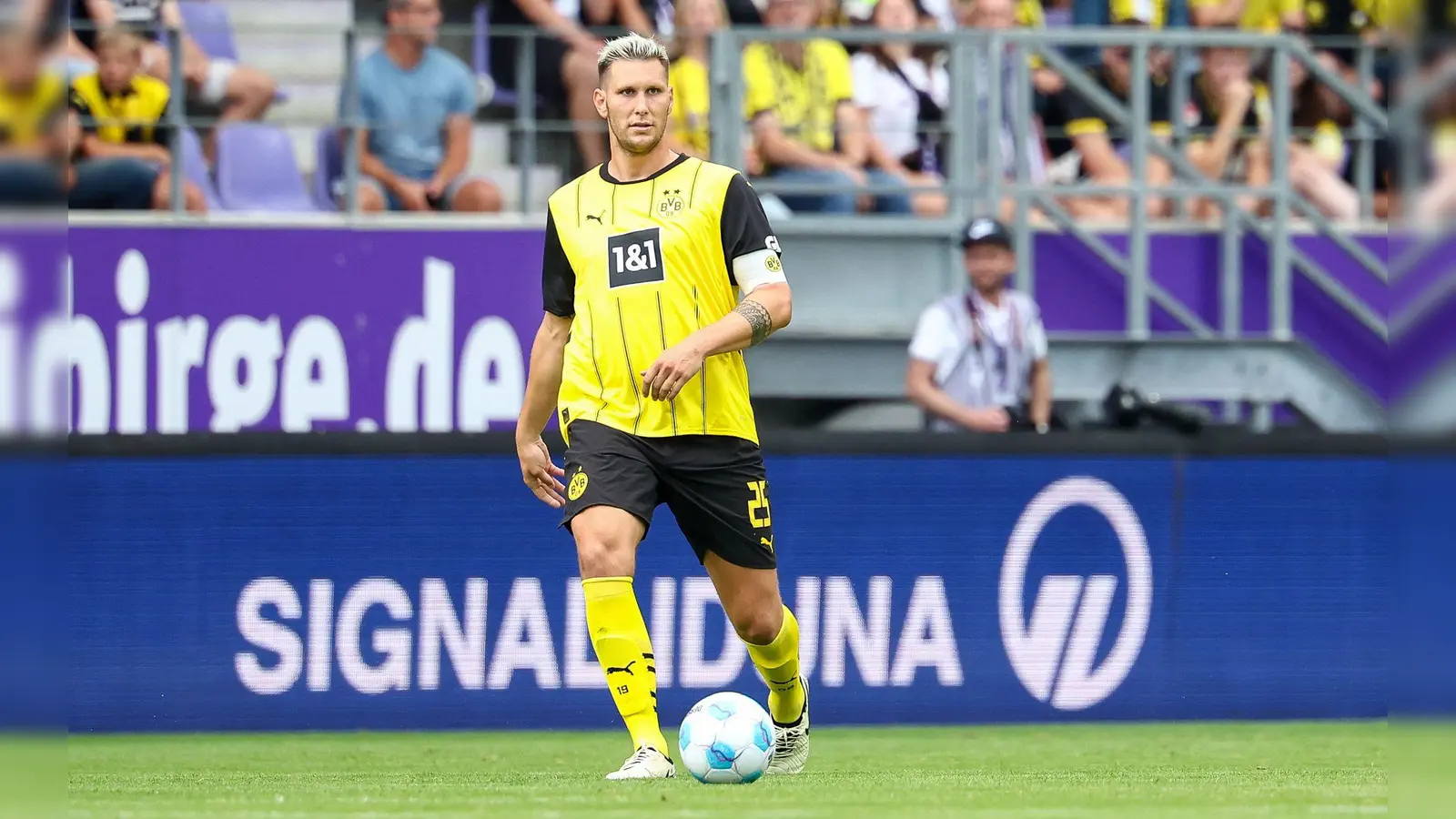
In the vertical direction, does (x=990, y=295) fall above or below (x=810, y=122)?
below

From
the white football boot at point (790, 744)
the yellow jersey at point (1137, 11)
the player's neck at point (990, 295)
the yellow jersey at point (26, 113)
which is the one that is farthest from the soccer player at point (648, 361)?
the yellow jersey at point (1137, 11)

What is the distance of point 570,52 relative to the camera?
13.3m

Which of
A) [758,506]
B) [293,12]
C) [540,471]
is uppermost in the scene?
[293,12]

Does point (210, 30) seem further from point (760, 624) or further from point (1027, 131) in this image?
point (760, 624)

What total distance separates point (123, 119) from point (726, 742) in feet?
20.2

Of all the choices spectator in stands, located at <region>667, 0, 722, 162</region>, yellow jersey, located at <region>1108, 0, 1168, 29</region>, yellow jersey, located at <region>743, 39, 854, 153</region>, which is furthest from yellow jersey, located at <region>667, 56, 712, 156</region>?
yellow jersey, located at <region>1108, 0, 1168, 29</region>

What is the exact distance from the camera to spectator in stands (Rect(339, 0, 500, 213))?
13047mm

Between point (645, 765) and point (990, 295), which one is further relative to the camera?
point (990, 295)

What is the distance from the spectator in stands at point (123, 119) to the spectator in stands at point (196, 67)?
12 cm

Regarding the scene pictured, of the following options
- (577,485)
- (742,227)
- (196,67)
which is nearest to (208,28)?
(196,67)

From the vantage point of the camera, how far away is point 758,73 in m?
13.1

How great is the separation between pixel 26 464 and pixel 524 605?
6201 mm

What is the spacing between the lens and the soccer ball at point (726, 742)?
312 inches

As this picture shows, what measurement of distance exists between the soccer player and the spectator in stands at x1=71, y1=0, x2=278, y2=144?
207 inches
